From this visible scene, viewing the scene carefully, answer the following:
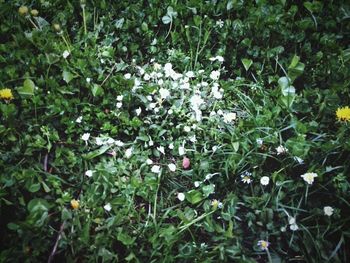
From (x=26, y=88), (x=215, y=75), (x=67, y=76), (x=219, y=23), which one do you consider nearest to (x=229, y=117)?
(x=215, y=75)

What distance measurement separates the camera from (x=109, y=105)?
196 cm

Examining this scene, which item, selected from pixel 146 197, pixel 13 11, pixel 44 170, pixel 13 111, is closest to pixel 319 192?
pixel 146 197

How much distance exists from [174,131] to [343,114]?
89 centimetres

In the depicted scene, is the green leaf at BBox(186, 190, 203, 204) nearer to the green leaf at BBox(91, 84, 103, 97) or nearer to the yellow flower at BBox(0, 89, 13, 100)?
the green leaf at BBox(91, 84, 103, 97)

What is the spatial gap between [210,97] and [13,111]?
1.11 metres

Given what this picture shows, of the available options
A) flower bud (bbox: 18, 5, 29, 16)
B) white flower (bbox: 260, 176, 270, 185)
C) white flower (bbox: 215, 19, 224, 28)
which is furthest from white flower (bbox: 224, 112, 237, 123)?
flower bud (bbox: 18, 5, 29, 16)

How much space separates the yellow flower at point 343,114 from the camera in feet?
5.66

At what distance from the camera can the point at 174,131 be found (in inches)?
75.4

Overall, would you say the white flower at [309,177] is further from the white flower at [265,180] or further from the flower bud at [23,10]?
the flower bud at [23,10]

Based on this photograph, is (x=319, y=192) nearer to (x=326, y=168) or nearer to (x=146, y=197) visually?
(x=326, y=168)

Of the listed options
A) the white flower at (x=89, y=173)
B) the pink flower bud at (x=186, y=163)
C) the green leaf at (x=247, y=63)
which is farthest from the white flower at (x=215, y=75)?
the white flower at (x=89, y=173)

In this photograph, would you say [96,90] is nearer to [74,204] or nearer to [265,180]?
[74,204]

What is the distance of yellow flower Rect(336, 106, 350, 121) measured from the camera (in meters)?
1.72

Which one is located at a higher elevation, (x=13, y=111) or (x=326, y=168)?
(x=13, y=111)
